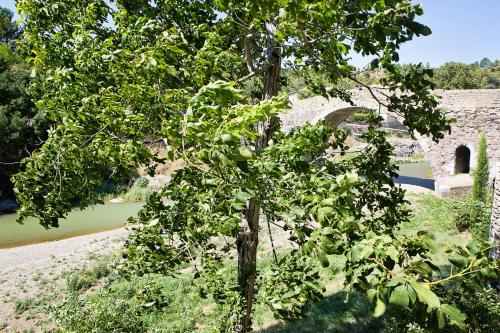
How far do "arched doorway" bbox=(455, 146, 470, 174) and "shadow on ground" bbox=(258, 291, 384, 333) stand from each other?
43.4 ft

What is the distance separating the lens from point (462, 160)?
17.8 m

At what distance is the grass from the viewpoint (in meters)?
4.45

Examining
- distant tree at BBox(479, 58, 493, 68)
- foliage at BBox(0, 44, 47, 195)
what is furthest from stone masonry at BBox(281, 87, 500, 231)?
distant tree at BBox(479, 58, 493, 68)

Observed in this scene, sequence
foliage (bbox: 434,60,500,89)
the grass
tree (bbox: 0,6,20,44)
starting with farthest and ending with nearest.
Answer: foliage (bbox: 434,60,500,89) < tree (bbox: 0,6,20,44) < the grass

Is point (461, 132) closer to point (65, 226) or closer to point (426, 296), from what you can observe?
point (426, 296)

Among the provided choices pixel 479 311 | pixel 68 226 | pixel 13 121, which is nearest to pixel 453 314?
pixel 479 311

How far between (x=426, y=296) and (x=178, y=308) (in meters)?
7.32

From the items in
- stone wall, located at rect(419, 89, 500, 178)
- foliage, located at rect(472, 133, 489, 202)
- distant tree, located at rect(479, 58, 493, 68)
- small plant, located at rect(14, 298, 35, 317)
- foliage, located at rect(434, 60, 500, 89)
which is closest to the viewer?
small plant, located at rect(14, 298, 35, 317)

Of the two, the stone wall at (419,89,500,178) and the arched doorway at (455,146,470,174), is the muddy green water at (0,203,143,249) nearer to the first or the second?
the stone wall at (419,89,500,178)

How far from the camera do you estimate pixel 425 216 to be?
42.0ft

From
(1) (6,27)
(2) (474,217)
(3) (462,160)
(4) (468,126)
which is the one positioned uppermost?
(1) (6,27)

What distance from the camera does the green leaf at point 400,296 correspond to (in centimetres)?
132

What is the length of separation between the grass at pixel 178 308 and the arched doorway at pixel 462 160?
6197 millimetres

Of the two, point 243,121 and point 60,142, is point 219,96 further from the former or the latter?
point 60,142
